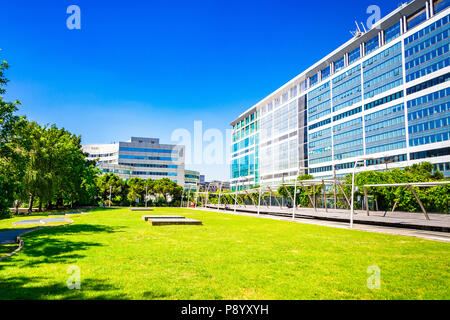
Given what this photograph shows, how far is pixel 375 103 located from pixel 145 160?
88042mm

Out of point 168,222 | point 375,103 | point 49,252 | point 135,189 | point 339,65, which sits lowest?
point 168,222

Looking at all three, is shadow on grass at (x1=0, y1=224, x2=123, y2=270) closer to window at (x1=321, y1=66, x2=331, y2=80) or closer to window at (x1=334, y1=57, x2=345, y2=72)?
window at (x1=334, y1=57, x2=345, y2=72)

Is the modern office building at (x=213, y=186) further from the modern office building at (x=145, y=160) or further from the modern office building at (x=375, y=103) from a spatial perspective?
the modern office building at (x=145, y=160)

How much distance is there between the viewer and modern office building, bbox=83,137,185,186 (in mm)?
118125

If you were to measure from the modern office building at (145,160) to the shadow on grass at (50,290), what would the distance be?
380 feet

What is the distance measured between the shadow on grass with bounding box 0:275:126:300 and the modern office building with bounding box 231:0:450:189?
50720 mm

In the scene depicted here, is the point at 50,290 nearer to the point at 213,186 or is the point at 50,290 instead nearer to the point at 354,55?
the point at 354,55

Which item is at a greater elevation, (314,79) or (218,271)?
(314,79)

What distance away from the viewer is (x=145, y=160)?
397 ft

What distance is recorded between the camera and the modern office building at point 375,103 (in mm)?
53719

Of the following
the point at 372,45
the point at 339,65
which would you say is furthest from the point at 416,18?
the point at 339,65

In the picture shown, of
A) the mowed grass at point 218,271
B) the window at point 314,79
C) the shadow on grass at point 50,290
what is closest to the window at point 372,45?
the window at point 314,79
